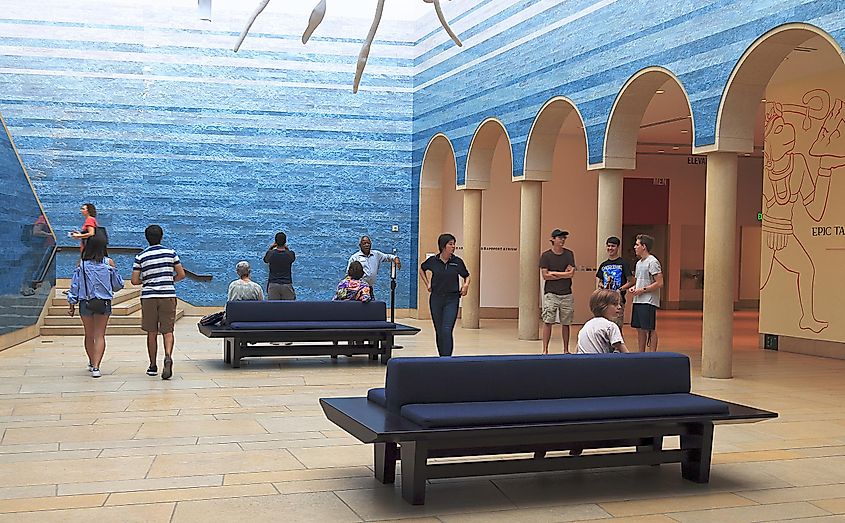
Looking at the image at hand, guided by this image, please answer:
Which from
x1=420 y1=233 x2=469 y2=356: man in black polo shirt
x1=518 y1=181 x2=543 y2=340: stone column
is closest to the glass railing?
x1=420 y1=233 x2=469 y2=356: man in black polo shirt

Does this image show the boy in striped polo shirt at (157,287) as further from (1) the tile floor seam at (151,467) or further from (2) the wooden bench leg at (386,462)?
(2) the wooden bench leg at (386,462)

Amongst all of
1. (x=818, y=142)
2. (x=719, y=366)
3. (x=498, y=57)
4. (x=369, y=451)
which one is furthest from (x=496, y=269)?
(x=369, y=451)

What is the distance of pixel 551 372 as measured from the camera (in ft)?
20.4

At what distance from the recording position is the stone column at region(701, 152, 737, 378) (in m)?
11.8

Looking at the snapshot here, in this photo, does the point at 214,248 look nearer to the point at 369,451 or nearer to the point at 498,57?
the point at 498,57

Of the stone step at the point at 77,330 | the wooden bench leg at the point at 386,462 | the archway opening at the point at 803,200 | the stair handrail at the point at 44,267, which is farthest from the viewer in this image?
the stone step at the point at 77,330

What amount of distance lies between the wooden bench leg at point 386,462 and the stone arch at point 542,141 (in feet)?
34.0

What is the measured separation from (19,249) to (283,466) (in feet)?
32.5

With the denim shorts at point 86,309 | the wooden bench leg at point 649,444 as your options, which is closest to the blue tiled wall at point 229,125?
the denim shorts at point 86,309

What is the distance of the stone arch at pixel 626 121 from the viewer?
532 inches

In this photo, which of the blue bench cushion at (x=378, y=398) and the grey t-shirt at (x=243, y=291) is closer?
the blue bench cushion at (x=378, y=398)

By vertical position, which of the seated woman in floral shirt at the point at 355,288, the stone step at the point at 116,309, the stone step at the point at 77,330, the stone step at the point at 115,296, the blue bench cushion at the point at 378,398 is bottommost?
the stone step at the point at 77,330

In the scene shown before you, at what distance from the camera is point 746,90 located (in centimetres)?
1145

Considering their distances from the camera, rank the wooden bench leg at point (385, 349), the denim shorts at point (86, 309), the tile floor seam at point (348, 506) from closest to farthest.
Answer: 1. the tile floor seam at point (348, 506)
2. the denim shorts at point (86, 309)
3. the wooden bench leg at point (385, 349)
